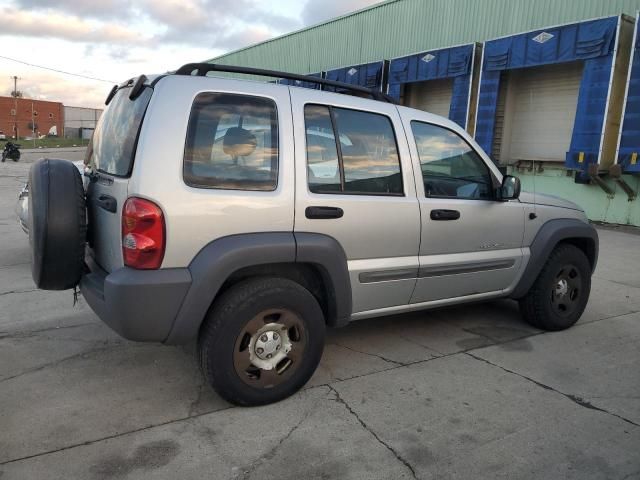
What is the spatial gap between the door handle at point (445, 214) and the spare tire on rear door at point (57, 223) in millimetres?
2286

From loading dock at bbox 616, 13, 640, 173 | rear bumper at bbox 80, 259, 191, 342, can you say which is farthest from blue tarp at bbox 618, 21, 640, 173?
rear bumper at bbox 80, 259, 191, 342

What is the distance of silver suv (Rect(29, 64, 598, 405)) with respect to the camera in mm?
2670

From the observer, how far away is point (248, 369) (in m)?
2.98

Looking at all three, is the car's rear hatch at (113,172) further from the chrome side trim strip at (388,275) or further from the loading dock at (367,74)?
the loading dock at (367,74)

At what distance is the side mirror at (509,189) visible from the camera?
390 centimetres

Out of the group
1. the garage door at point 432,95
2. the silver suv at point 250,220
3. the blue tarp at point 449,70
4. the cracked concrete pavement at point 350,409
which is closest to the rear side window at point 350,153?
the silver suv at point 250,220

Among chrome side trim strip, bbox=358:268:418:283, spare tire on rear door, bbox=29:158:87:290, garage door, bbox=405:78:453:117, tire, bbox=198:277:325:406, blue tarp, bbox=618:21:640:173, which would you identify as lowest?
tire, bbox=198:277:325:406

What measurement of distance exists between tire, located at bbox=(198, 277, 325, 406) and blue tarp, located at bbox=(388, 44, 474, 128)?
42.2 ft

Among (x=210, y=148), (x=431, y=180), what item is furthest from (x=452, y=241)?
(x=210, y=148)

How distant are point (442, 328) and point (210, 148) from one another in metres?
2.79

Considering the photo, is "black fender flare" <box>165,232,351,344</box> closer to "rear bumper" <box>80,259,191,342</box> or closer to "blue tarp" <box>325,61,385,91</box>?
"rear bumper" <box>80,259,191,342</box>

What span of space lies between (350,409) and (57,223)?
6.59ft

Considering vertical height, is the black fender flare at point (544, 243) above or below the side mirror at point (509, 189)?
below

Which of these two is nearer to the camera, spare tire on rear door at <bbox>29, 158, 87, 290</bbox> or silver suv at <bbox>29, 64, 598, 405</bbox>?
silver suv at <bbox>29, 64, 598, 405</bbox>
